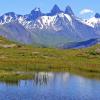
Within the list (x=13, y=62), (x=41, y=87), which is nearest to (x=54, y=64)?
(x=13, y=62)

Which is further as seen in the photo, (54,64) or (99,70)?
(54,64)

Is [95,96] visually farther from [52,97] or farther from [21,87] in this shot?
[21,87]

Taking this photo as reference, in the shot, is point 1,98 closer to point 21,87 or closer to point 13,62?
point 21,87

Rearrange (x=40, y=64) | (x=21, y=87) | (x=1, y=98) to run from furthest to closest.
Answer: (x=40, y=64)
(x=21, y=87)
(x=1, y=98)

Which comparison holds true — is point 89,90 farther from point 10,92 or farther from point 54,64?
point 54,64

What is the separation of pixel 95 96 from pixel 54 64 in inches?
3887

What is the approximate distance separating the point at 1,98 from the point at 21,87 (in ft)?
66.0

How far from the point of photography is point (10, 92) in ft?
297

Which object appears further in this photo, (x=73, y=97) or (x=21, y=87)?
(x=21, y=87)

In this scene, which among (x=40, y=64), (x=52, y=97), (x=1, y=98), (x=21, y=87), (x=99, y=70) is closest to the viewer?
(x=1, y=98)

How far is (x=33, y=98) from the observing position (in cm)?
8438

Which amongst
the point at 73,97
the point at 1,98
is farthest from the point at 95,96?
the point at 1,98

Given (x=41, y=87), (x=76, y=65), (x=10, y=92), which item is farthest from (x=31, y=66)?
(x=10, y=92)

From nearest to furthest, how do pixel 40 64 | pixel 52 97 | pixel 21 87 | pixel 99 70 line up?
pixel 52 97
pixel 21 87
pixel 99 70
pixel 40 64
